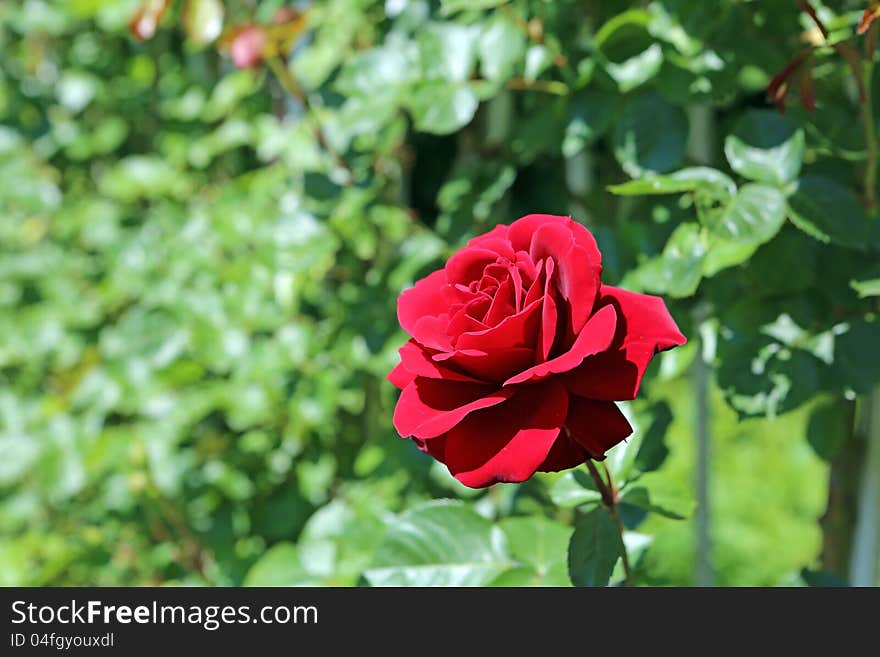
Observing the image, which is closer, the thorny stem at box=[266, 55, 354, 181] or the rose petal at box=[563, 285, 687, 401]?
the rose petal at box=[563, 285, 687, 401]

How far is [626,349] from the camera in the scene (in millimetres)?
577

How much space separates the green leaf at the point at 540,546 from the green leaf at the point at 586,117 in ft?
1.34

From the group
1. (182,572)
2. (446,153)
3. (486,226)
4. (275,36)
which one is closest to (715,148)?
(486,226)

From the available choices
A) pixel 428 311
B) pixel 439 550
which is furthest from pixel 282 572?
pixel 428 311

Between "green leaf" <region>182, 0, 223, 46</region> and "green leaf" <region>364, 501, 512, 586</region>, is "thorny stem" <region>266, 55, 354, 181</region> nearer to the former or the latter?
"green leaf" <region>182, 0, 223, 46</region>

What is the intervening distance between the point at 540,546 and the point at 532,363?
0.36 metres

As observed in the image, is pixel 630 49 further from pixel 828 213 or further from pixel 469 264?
pixel 469 264

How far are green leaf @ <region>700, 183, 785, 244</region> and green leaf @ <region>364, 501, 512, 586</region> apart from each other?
35 centimetres

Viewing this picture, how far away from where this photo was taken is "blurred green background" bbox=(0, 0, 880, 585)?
0.88 metres

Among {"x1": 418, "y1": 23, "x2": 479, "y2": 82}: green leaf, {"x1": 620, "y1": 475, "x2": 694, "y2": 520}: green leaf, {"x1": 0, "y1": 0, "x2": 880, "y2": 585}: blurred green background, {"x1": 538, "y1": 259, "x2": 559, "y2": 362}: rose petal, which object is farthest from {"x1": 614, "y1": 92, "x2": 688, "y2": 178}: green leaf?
{"x1": 538, "y1": 259, "x2": 559, "y2": 362}: rose petal

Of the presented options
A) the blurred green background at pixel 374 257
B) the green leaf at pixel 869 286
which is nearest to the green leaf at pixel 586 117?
the blurred green background at pixel 374 257

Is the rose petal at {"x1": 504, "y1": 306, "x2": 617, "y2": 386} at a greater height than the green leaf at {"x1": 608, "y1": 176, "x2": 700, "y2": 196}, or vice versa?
the rose petal at {"x1": 504, "y1": 306, "x2": 617, "y2": 386}

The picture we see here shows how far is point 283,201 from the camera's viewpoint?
150cm
